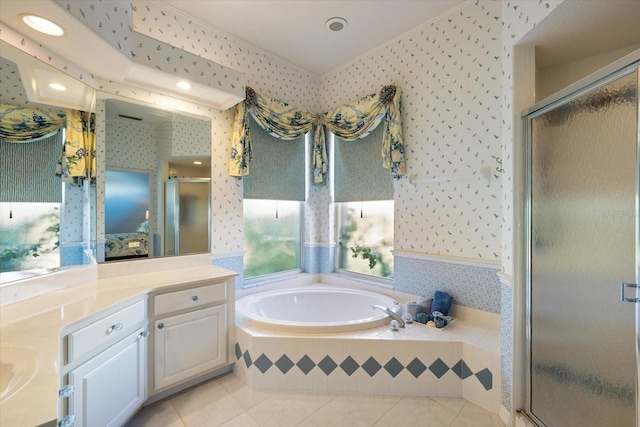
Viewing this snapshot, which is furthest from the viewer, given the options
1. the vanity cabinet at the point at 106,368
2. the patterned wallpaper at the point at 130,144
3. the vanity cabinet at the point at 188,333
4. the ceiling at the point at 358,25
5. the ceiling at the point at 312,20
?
the ceiling at the point at 312,20

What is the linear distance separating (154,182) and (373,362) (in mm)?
2081

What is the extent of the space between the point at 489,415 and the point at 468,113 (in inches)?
81.1

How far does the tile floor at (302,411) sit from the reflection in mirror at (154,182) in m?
1.08

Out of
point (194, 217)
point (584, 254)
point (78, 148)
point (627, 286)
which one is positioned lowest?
point (627, 286)

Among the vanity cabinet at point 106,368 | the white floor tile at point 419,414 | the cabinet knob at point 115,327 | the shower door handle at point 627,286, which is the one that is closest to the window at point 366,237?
the white floor tile at point 419,414

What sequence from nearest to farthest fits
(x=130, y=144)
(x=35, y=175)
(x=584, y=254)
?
(x=584, y=254) < (x=35, y=175) < (x=130, y=144)

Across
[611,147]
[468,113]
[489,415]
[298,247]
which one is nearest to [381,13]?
[468,113]

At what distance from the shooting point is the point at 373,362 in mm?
1974

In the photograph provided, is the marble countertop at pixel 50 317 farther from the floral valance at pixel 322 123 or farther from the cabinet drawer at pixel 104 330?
the floral valance at pixel 322 123

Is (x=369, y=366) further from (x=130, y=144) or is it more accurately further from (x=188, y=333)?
(x=130, y=144)

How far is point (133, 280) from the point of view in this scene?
6.48 feet

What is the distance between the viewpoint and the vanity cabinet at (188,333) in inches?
72.0

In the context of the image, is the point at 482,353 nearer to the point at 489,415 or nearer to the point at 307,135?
the point at 489,415

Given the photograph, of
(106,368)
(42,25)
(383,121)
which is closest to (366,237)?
(383,121)
